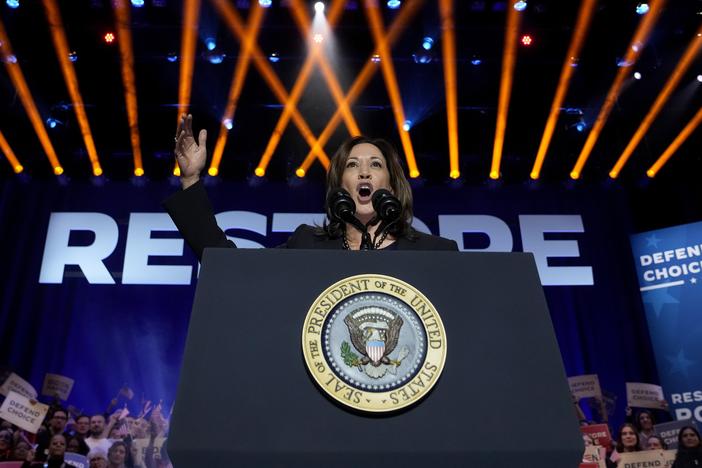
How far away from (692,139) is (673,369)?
2.63 m

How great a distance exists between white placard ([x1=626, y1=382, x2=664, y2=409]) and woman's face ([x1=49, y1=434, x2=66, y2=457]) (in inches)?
216

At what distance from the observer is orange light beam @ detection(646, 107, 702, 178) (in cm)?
646

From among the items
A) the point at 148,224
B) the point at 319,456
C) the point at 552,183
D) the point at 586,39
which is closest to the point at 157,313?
the point at 148,224

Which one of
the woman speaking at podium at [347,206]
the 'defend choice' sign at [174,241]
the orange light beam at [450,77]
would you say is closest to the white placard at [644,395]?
the 'defend choice' sign at [174,241]

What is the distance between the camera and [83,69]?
6223 millimetres

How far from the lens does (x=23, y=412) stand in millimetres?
5566

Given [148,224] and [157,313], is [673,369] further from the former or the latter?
[148,224]

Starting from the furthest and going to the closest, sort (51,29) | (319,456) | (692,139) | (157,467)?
(692,139), (51,29), (157,467), (319,456)

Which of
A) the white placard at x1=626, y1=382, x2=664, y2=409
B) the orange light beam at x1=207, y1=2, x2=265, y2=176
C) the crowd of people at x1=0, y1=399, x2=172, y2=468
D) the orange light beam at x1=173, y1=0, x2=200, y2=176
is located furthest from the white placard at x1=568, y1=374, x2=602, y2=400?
the orange light beam at x1=173, y1=0, x2=200, y2=176

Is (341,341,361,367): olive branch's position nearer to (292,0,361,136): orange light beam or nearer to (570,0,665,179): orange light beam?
(292,0,361,136): orange light beam

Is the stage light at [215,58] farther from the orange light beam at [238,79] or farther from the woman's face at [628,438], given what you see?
the woman's face at [628,438]

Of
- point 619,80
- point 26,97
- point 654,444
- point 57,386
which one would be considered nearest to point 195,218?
point 57,386

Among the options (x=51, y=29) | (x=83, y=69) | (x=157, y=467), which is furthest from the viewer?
(x=83, y=69)

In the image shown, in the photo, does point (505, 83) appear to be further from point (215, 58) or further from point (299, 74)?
point (215, 58)
